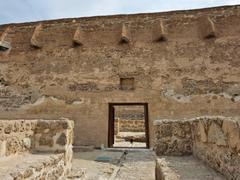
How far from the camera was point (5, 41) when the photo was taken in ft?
35.9

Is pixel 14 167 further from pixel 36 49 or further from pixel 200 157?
pixel 36 49

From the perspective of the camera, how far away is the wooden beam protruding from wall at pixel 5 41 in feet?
34.9

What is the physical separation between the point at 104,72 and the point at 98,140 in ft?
9.06

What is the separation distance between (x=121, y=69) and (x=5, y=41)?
5712 millimetres

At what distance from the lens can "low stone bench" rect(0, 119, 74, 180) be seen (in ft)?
9.45

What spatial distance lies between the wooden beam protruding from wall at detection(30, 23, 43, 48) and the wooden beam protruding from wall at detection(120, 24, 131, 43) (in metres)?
3.73

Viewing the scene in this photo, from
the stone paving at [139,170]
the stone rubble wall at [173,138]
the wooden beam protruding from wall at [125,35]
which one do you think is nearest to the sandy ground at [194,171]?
the stone paving at [139,170]

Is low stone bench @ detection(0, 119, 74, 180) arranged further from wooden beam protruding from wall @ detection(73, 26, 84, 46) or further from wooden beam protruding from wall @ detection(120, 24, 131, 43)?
wooden beam protruding from wall @ detection(73, 26, 84, 46)

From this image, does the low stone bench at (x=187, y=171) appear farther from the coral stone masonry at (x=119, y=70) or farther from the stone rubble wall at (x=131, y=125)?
the stone rubble wall at (x=131, y=125)

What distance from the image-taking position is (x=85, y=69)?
389 inches

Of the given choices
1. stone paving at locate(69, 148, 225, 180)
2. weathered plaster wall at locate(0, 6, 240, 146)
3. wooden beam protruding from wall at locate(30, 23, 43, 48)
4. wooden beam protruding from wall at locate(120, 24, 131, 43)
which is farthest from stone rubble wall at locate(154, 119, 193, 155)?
wooden beam protruding from wall at locate(30, 23, 43, 48)

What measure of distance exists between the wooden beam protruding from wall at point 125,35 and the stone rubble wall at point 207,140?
20.2 feet

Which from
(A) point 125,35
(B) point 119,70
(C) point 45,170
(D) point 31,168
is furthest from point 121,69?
(D) point 31,168

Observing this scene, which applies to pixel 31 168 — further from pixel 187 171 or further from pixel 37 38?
pixel 37 38
